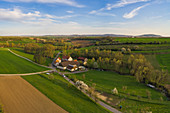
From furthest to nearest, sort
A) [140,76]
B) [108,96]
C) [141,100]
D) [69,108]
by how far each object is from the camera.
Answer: [140,76], [108,96], [141,100], [69,108]

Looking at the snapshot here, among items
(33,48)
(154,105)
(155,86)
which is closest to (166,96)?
(155,86)

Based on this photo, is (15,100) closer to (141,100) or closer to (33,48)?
(141,100)

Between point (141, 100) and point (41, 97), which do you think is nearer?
point (41, 97)

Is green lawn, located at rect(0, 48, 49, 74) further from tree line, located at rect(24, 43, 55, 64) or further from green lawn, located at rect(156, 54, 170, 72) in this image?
green lawn, located at rect(156, 54, 170, 72)

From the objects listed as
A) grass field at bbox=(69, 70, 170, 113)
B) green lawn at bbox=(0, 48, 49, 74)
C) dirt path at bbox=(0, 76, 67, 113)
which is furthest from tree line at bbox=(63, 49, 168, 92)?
dirt path at bbox=(0, 76, 67, 113)

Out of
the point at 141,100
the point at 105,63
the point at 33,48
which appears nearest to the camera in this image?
the point at 141,100

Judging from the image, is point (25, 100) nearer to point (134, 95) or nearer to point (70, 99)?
point (70, 99)

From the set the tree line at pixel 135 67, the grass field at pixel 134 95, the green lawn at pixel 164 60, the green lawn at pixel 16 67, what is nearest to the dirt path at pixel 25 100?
the green lawn at pixel 16 67

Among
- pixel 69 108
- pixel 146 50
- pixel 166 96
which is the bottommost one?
pixel 166 96
